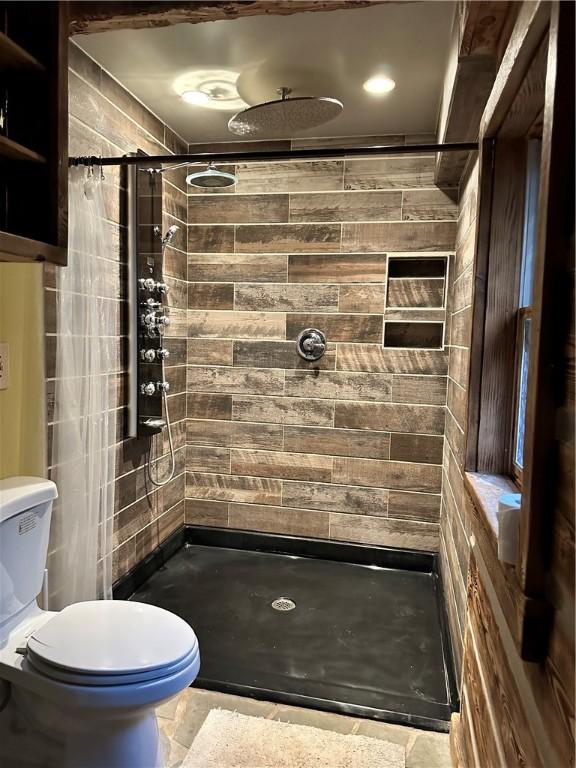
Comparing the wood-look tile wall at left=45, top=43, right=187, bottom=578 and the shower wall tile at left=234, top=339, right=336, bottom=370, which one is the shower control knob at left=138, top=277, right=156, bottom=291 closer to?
the wood-look tile wall at left=45, top=43, right=187, bottom=578

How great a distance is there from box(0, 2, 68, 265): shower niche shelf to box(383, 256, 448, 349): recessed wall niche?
76.5 inches

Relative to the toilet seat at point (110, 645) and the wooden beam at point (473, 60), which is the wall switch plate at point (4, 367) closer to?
the toilet seat at point (110, 645)

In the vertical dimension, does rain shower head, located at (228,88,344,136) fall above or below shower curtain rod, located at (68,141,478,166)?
above

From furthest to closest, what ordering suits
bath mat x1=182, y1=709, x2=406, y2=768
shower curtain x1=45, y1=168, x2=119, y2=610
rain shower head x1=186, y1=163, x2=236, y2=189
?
1. rain shower head x1=186, y1=163, x2=236, y2=189
2. shower curtain x1=45, y1=168, x2=119, y2=610
3. bath mat x1=182, y1=709, x2=406, y2=768

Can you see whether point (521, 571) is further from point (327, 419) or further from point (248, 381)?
point (248, 381)

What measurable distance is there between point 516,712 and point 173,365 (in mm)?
2588

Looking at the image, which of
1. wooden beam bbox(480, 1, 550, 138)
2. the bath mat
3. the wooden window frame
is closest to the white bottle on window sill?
the wooden window frame

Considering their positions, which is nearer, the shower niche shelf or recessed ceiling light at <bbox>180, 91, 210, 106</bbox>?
the shower niche shelf

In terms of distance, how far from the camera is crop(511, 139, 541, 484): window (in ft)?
4.91

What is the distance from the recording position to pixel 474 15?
1.33 metres

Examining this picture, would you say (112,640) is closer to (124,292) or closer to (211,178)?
(124,292)

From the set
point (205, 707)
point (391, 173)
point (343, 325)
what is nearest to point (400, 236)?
point (391, 173)

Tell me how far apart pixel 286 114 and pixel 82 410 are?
63.6 inches

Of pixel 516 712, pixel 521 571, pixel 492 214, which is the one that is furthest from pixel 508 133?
pixel 516 712
